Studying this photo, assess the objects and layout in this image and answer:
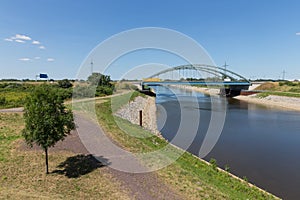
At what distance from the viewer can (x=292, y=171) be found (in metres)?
12.8

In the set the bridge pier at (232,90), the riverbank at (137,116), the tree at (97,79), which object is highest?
the tree at (97,79)

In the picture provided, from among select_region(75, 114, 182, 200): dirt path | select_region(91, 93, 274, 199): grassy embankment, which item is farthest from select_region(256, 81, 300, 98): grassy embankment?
select_region(75, 114, 182, 200): dirt path

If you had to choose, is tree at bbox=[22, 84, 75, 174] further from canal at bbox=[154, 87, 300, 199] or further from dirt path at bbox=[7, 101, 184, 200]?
canal at bbox=[154, 87, 300, 199]

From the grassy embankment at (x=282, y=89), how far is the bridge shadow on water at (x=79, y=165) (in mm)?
54314

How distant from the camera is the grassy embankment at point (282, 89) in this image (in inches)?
2206

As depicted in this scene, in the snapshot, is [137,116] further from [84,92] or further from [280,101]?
[280,101]

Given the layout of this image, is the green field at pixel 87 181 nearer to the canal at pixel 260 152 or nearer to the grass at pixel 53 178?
the grass at pixel 53 178

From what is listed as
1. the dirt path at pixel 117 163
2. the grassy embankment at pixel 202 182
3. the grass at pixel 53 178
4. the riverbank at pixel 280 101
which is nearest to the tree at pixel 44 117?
the grass at pixel 53 178

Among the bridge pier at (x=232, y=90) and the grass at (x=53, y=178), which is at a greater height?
the bridge pier at (x=232, y=90)

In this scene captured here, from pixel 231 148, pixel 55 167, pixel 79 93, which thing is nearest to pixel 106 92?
pixel 79 93

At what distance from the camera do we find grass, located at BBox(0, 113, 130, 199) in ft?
24.0

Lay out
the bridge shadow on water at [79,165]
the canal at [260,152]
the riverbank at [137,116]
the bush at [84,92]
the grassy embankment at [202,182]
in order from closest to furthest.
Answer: the grassy embankment at [202,182] < the bridge shadow on water at [79,165] < the canal at [260,152] < the riverbank at [137,116] < the bush at [84,92]

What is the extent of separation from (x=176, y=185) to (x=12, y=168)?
722 centimetres

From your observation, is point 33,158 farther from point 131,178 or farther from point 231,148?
point 231,148
